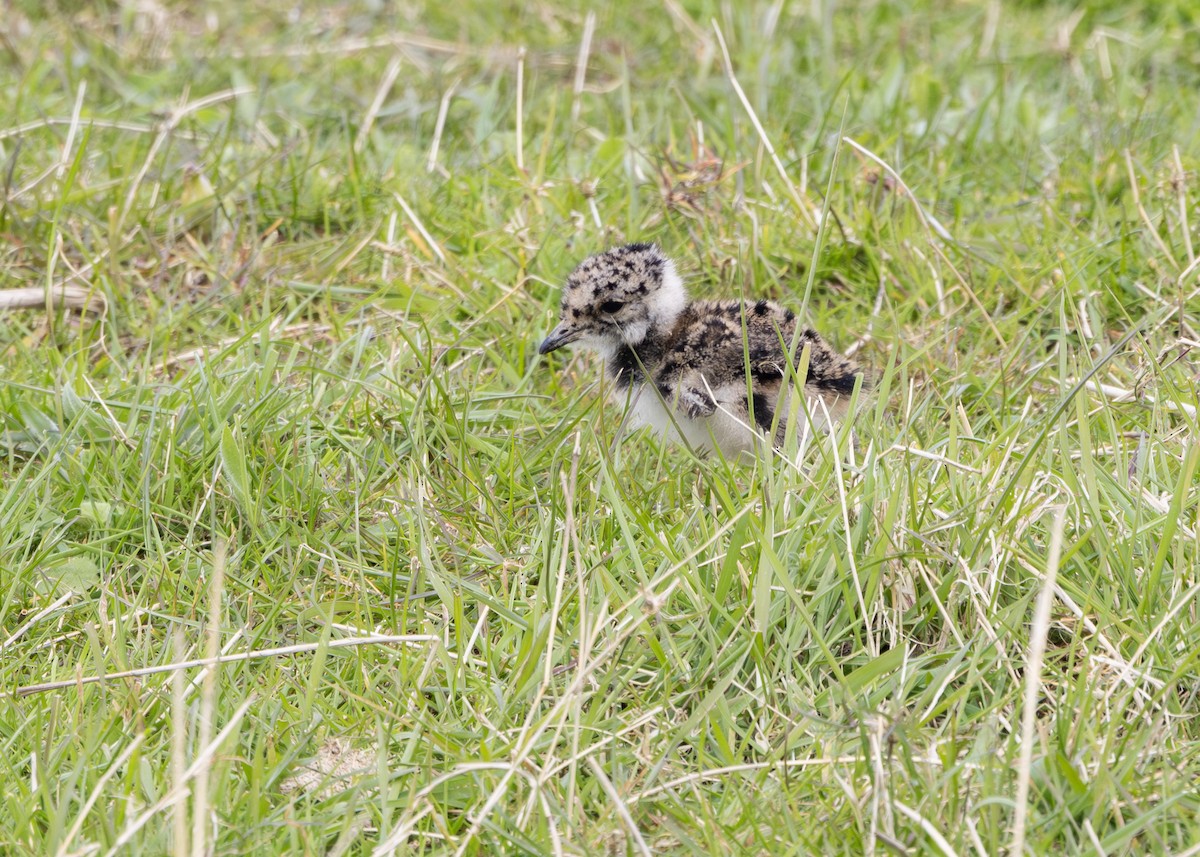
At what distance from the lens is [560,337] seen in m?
4.08

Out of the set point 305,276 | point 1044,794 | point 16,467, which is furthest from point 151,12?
point 1044,794

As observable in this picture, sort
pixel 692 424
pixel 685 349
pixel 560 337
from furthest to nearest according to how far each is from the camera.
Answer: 1. pixel 560 337
2. pixel 685 349
3. pixel 692 424

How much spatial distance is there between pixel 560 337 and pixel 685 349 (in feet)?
1.28

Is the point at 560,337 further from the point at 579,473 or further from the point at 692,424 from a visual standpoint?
the point at 579,473

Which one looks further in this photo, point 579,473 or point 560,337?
point 560,337

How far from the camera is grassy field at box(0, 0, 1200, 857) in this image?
8.41 feet

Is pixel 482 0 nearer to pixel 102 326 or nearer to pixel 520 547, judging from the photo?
pixel 102 326

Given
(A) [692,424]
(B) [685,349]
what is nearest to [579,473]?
(A) [692,424]

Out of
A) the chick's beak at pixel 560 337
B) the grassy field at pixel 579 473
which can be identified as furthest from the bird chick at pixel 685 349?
the grassy field at pixel 579 473

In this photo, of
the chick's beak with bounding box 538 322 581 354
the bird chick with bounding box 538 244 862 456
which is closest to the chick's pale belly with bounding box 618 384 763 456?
the bird chick with bounding box 538 244 862 456

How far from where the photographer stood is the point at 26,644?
3080 mm

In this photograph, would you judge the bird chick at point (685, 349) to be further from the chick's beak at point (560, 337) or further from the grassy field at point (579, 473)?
the grassy field at point (579, 473)

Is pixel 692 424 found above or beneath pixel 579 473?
beneath

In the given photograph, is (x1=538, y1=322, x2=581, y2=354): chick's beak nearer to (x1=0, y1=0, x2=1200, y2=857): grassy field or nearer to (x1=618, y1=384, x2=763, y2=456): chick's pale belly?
(x1=0, y1=0, x2=1200, y2=857): grassy field
